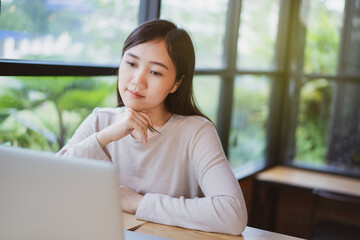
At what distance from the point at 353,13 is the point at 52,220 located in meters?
3.45

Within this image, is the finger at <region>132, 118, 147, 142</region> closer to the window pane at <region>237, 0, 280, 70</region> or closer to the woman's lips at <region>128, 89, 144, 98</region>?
the woman's lips at <region>128, 89, 144, 98</region>

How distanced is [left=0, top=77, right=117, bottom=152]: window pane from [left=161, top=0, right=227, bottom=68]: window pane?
2.26ft

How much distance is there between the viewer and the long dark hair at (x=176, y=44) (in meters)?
1.64

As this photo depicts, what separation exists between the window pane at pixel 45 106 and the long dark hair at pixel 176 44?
46 cm

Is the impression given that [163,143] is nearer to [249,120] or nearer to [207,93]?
[207,93]

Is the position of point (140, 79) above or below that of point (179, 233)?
above

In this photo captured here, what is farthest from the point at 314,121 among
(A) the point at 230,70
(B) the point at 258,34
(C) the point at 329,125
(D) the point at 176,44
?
(D) the point at 176,44

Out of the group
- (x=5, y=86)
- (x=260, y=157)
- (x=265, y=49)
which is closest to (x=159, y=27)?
(x=5, y=86)

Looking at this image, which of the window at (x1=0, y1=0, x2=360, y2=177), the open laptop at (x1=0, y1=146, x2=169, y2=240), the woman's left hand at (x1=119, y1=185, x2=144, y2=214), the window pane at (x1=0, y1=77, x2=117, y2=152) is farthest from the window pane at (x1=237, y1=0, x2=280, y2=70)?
the open laptop at (x1=0, y1=146, x2=169, y2=240)

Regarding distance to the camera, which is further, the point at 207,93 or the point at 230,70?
the point at 230,70

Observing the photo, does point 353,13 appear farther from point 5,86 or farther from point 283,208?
point 5,86

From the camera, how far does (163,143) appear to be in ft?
5.63

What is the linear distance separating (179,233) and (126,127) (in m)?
0.39

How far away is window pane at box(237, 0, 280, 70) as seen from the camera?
133 inches
